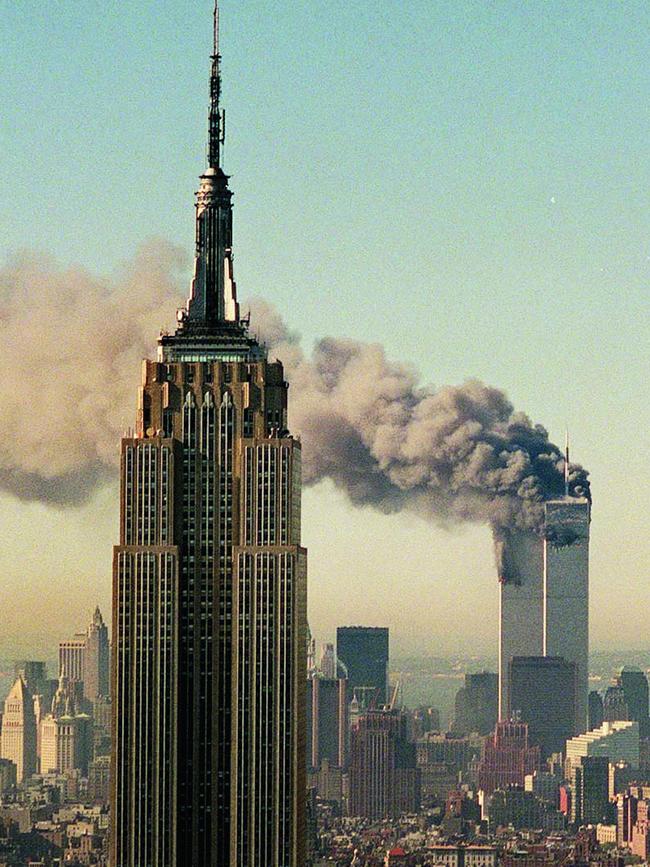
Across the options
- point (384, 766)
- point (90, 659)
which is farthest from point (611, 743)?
point (90, 659)

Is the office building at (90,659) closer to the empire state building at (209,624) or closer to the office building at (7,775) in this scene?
the empire state building at (209,624)

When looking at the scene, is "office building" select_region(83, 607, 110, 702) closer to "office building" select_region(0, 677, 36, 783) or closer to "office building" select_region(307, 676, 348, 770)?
"office building" select_region(0, 677, 36, 783)

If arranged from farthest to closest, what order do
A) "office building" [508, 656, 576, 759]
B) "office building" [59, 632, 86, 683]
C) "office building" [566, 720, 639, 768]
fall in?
"office building" [566, 720, 639, 768]
"office building" [508, 656, 576, 759]
"office building" [59, 632, 86, 683]

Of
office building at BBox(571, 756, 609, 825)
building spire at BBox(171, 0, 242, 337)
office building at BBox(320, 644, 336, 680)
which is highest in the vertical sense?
building spire at BBox(171, 0, 242, 337)

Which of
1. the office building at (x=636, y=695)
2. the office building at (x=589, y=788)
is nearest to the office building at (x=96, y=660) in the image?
the office building at (x=589, y=788)

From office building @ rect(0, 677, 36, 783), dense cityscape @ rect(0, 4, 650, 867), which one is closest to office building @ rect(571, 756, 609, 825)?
dense cityscape @ rect(0, 4, 650, 867)

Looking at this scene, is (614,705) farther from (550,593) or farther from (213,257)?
(213,257)
